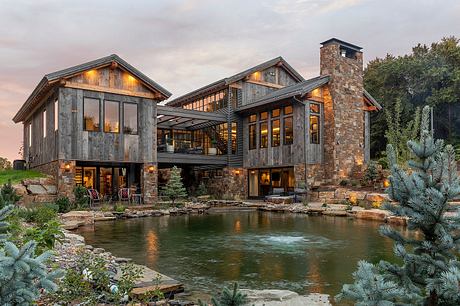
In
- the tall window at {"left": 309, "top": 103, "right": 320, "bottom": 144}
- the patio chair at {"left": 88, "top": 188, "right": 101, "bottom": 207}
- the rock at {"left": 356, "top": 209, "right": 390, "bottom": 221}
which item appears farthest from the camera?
the tall window at {"left": 309, "top": 103, "right": 320, "bottom": 144}

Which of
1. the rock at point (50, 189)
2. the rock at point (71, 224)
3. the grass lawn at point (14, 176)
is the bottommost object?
the rock at point (71, 224)

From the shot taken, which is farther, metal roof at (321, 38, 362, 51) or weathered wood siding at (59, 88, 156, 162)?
metal roof at (321, 38, 362, 51)

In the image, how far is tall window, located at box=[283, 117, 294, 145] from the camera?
74.1ft

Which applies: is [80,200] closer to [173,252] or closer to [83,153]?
[83,153]

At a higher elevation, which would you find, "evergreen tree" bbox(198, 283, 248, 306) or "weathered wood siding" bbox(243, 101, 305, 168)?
Result: "weathered wood siding" bbox(243, 101, 305, 168)

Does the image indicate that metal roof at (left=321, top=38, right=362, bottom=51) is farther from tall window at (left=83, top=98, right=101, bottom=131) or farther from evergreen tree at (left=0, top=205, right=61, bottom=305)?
evergreen tree at (left=0, top=205, right=61, bottom=305)

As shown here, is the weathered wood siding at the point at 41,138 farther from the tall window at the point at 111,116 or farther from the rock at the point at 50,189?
the tall window at the point at 111,116

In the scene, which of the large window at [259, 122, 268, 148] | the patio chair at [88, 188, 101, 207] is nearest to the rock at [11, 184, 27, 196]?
the patio chair at [88, 188, 101, 207]

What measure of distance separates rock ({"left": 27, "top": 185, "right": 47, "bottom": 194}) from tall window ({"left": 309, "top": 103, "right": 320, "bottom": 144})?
14.7 metres

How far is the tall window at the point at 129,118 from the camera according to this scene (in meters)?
19.8

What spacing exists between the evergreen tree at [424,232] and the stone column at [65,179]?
58.3 feet

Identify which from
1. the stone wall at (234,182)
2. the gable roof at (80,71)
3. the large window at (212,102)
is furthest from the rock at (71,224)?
the large window at (212,102)

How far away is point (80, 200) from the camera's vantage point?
16734 millimetres

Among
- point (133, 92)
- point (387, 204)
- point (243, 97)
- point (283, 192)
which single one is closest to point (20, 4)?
point (133, 92)
